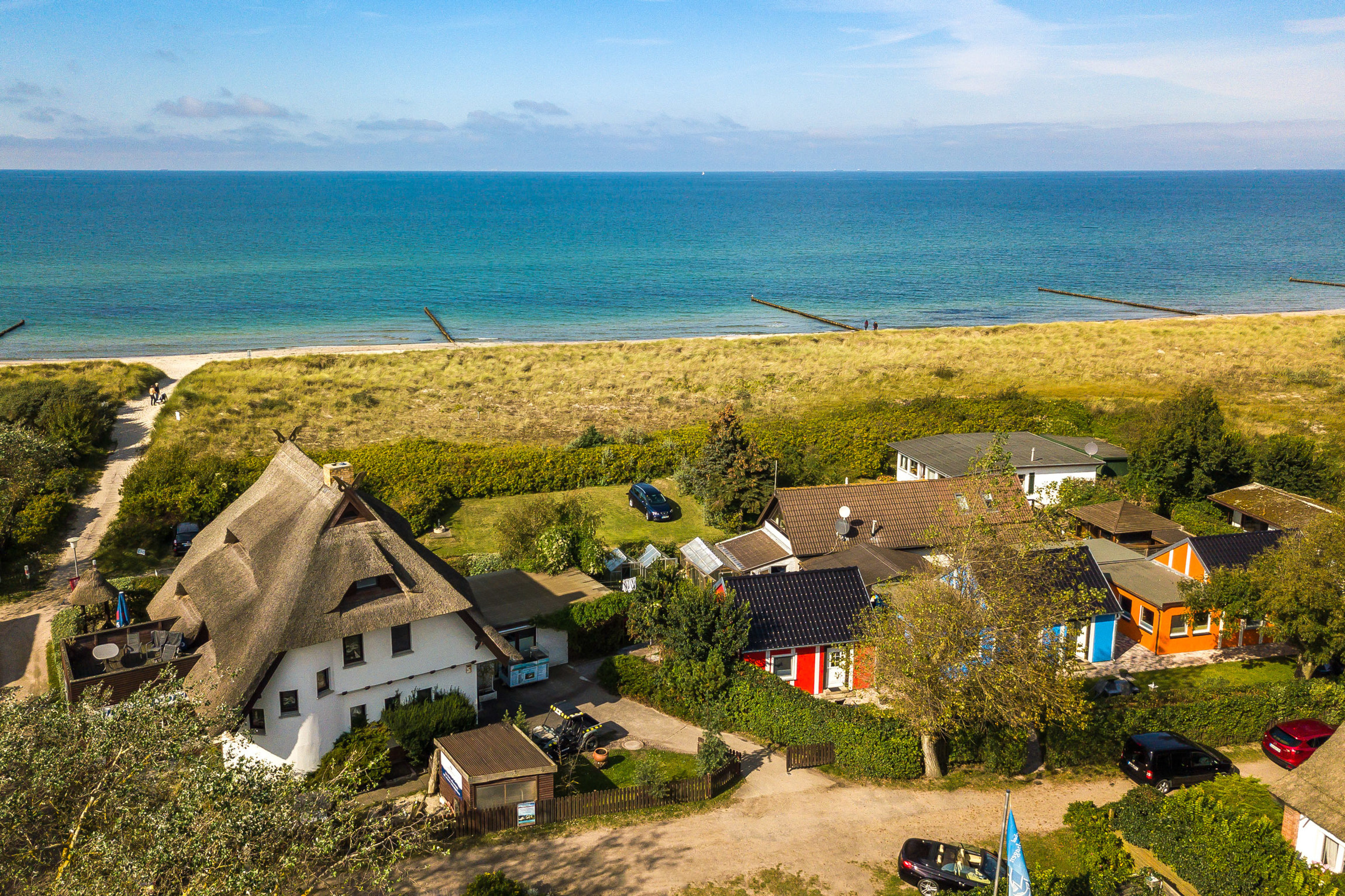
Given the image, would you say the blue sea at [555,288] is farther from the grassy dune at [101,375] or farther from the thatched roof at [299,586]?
the thatched roof at [299,586]

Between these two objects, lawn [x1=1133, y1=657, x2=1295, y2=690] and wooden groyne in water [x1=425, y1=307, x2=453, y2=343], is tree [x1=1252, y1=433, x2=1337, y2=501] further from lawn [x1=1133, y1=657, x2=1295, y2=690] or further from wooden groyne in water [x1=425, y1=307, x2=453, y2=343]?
wooden groyne in water [x1=425, y1=307, x2=453, y2=343]

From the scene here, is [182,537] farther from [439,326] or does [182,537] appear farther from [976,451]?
[439,326]

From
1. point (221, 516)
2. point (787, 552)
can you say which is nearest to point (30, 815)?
point (221, 516)

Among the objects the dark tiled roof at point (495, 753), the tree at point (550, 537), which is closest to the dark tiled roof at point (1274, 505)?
the tree at point (550, 537)

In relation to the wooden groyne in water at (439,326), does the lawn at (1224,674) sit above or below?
below

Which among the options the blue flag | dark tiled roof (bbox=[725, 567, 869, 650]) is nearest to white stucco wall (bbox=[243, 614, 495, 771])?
dark tiled roof (bbox=[725, 567, 869, 650])

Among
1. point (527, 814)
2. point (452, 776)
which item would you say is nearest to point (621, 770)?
point (527, 814)
